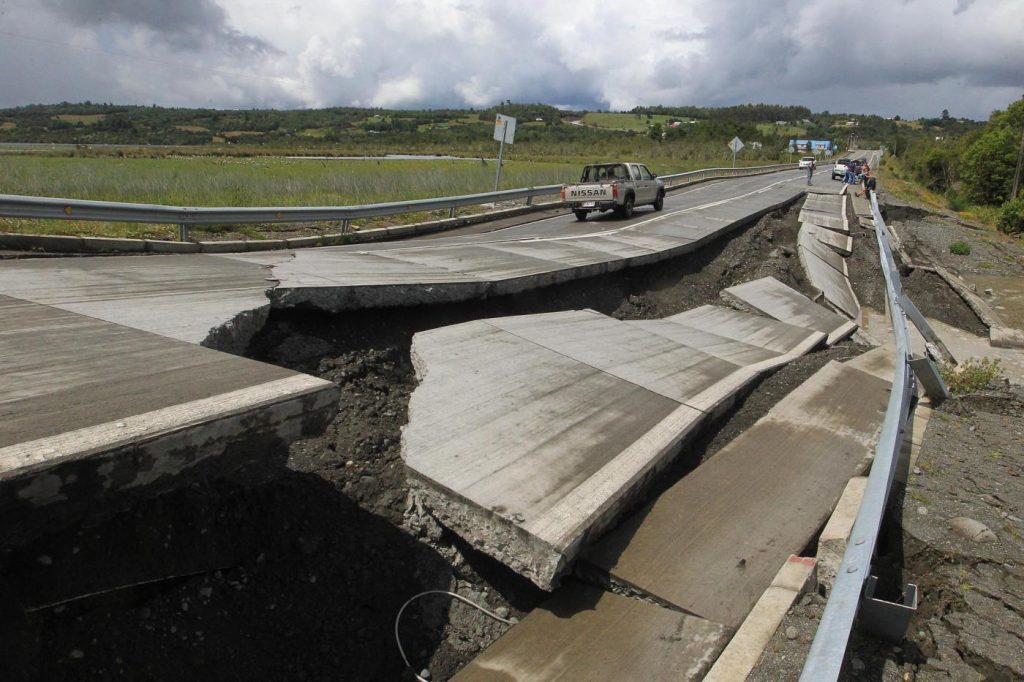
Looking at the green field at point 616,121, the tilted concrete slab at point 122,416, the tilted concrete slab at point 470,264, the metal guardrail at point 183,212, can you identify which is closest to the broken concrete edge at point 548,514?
the tilted concrete slab at point 122,416

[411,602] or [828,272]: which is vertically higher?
[828,272]

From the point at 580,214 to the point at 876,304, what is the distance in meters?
8.67

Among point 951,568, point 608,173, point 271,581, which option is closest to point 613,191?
point 608,173

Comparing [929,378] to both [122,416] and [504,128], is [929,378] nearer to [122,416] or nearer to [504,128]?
[122,416]

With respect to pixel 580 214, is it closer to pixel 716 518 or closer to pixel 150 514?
pixel 716 518

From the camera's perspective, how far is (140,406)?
3090 mm

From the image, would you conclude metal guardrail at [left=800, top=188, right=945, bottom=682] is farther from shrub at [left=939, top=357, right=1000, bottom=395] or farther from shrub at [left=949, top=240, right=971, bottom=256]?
shrub at [left=949, top=240, right=971, bottom=256]

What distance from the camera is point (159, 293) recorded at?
5.98 metres

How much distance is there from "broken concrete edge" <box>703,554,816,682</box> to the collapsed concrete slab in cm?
84

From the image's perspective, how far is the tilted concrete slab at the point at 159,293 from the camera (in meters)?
4.92

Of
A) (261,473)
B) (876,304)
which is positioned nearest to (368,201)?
(876,304)

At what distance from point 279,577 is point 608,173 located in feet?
63.2

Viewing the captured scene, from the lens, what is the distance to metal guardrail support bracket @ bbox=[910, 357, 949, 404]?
6.79 metres

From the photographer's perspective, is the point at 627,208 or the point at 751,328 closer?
the point at 751,328
